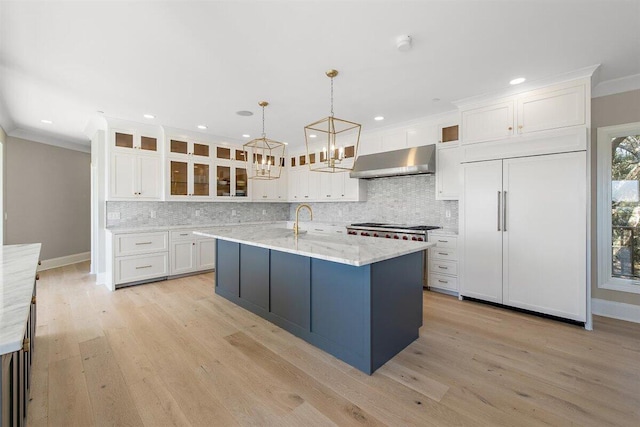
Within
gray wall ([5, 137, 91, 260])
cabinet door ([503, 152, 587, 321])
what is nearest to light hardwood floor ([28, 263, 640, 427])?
cabinet door ([503, 152, 587, 321])

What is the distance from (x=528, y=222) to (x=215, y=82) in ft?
12.4

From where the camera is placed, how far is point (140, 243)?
4422mm

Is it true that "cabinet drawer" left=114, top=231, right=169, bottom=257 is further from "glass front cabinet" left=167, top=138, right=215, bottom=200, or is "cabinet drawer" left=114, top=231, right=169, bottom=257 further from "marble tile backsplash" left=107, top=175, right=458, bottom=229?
"glass front cabinet" left=167, top=138, right=215, bottom=200

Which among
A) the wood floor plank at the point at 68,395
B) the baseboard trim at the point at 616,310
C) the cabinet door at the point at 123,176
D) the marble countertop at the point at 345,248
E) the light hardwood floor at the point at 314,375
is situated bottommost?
the wood floor plank at the point at 68,395

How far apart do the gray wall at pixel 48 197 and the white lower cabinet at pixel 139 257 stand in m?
2.57

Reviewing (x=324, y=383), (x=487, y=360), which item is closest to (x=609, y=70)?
(x=487, y=360)

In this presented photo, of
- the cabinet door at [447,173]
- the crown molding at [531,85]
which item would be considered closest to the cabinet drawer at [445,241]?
the cabinet door at [447,173]

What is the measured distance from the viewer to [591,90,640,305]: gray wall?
120 inches

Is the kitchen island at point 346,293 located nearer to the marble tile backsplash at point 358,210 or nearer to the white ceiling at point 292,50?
the white ceiling at point 292,50

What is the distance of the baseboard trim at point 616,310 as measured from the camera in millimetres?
3027

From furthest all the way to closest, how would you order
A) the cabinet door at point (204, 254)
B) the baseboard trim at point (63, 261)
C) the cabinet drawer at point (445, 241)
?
the baseboard trim at point (63, 261), the cabinet door at point (204, 254), the cabinet drawer at point (445, 241)

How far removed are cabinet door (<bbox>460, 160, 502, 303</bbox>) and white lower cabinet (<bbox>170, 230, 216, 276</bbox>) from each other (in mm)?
3803

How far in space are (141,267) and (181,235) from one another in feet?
2.47

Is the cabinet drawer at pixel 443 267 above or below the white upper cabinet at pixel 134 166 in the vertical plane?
below
